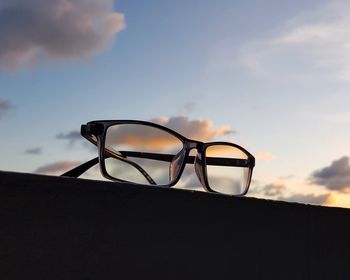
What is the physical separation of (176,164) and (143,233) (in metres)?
0.57

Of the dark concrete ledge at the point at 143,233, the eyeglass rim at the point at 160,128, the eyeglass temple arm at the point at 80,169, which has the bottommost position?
the dark concrete ledge at the point at 143,233

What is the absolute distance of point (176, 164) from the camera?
1638 millimetres

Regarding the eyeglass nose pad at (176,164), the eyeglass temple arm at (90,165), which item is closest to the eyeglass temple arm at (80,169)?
the eyeglass temple arm at (90,165)

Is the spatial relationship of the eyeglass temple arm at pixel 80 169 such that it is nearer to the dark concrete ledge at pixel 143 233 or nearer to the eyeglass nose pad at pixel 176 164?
the eyeglass nose pad at pixel 176 164

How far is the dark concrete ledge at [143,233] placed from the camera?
90cm

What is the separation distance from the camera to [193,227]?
46.8 inches

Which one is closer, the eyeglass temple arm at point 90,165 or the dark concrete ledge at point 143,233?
the dark concrete ledge at point 143,233

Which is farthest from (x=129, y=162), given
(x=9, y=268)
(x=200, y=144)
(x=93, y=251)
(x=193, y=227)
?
(x=9, y=268)

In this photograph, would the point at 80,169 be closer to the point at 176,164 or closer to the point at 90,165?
the point at 90,165

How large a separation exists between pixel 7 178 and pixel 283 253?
79 centimetres

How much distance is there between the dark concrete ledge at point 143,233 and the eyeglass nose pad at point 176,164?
271 mm

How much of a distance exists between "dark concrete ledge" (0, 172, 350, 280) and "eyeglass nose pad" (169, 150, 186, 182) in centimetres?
27

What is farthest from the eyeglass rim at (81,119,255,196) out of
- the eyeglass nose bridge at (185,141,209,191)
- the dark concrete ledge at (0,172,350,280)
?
the dark concrete ledge at (0,172,350,280)

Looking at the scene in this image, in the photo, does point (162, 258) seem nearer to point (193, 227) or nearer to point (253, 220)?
point (193, 227)
